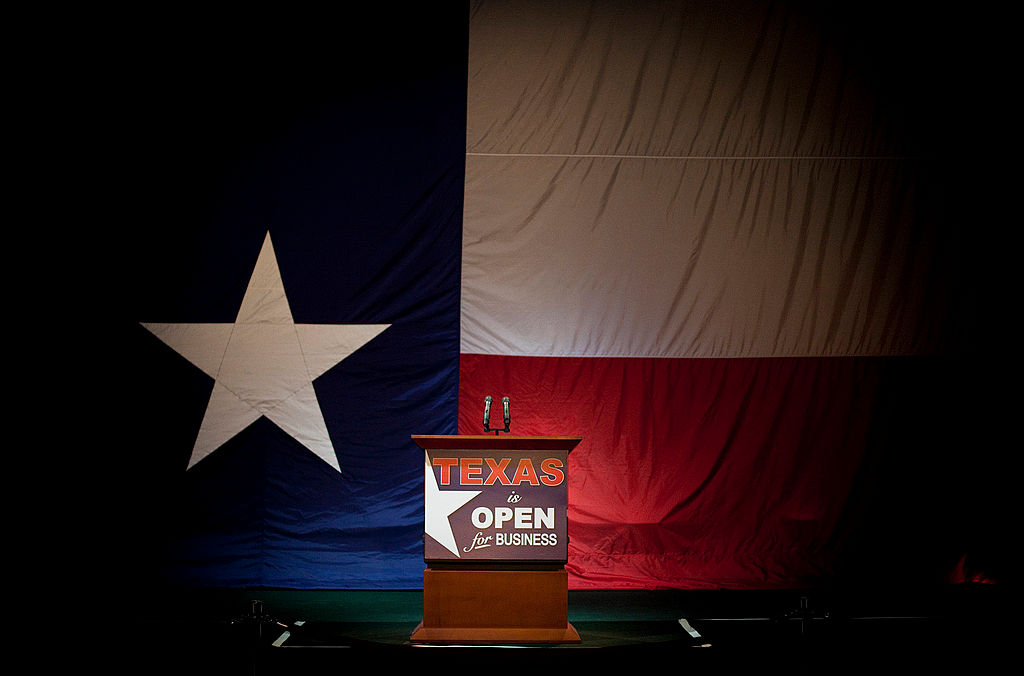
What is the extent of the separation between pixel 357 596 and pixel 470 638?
1459 millimetres

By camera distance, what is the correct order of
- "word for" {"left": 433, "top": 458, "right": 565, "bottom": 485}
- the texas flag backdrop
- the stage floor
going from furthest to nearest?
the texas flag backdrop, "word for" {"left": 433, "top": 458, "right": 565, "bottom": 485}, the stage floor

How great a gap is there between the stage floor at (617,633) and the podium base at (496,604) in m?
0.10

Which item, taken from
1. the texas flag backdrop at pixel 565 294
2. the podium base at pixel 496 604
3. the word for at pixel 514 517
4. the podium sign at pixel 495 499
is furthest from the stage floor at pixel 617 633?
the word for at pixel 514 517

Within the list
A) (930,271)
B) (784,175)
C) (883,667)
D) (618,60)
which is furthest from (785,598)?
(618,60)

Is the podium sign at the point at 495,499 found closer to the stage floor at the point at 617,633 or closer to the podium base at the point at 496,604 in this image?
the podium base at the point at 496,604

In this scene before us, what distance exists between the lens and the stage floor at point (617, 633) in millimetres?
3369

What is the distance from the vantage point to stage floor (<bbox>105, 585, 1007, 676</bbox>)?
3.37 m

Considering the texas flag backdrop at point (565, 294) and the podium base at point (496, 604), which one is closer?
the podium base at point (496, 604)

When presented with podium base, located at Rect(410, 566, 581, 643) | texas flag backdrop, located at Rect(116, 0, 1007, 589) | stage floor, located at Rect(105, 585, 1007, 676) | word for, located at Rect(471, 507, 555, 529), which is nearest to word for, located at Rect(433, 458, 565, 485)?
word for, located at Rect(471, 507, 555, 529)

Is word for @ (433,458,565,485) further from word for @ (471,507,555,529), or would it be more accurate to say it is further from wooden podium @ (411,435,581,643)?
word for @ (471,507,555,529)

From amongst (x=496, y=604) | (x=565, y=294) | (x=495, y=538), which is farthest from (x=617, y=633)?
(x=565, y=294)

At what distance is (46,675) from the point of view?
3164mm

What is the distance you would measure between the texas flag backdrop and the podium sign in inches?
56.4

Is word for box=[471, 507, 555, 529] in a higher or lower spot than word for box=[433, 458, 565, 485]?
lower
